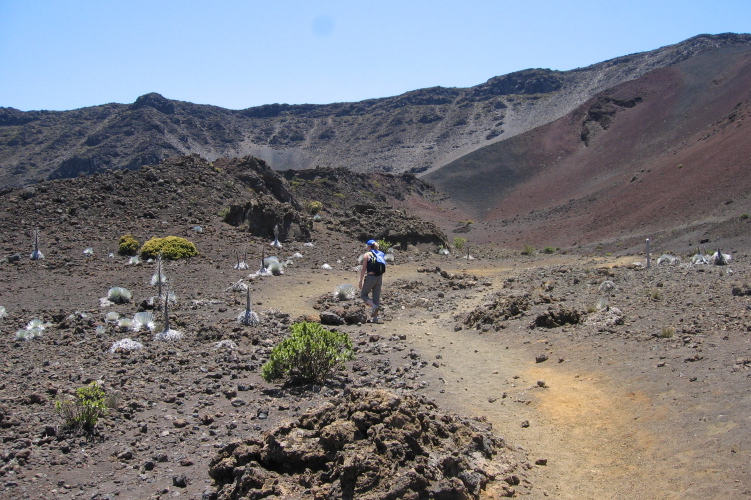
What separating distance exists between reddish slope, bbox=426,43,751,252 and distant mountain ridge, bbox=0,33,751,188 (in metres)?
16.2

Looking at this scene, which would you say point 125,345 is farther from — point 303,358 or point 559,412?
point 559,412

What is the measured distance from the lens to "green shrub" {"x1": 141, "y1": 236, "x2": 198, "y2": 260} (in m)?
16.9

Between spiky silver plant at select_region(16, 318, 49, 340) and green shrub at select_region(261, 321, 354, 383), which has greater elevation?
green shrub at select_region(261, 321, 354, 383)

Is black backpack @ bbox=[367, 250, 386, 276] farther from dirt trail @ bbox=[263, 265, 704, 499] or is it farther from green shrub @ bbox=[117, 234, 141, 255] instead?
green shrub @ bbox=[117, 234, 141, 255]

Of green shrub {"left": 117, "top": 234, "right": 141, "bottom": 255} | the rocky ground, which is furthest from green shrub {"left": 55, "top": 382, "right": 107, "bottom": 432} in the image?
green shrub {"left": 117, "top": 234, "right": 141, "bottom": 255}

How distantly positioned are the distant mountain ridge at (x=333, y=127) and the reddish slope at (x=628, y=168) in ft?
53.1

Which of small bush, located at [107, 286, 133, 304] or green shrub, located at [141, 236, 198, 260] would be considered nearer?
small bush, located at [107, 286, 133, 304]

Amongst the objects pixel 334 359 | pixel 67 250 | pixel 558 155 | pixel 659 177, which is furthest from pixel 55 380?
pixel 558 155

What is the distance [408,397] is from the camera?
4340 mm

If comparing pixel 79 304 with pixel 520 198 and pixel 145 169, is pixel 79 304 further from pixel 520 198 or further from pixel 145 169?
pixel 520 198

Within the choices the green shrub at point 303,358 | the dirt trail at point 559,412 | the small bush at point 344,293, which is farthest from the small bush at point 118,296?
the green shrub at point 303,358

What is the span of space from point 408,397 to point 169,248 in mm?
14150

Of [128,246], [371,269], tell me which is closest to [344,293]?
[371,269]

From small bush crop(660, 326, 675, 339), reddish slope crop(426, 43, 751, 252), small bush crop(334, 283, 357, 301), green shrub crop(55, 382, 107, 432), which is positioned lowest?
small bush crop(334, 283, 357, 301)
